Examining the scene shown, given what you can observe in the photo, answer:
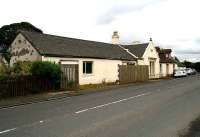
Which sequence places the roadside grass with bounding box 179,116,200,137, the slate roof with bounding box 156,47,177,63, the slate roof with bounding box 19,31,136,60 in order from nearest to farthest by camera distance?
the roadside grass with bounding box 179,116,200,137
the slate roof with bounding box 19,31,136,60
the slate roof with bounding box 156,47,177,63

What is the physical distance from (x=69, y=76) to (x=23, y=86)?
655 cm

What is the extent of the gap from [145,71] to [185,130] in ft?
112

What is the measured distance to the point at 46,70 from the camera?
79.2 ft

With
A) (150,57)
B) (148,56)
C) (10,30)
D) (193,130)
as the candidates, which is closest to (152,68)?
(150,57)

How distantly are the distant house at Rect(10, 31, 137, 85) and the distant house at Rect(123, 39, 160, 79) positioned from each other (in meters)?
6.96

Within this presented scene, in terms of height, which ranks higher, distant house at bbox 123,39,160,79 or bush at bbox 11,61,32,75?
distant house at bbox 123,39,160,79

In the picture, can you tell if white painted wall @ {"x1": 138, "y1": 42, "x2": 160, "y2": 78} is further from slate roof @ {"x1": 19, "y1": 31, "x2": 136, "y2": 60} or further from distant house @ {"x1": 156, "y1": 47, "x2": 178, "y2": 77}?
slate roof @ {"x1": 19, "y1": 31, "x2": 136, "y2": 60}

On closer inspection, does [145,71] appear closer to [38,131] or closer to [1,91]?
[1,91]

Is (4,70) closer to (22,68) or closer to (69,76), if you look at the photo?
(22,68)

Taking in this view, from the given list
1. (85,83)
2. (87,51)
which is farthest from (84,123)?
(87,51)

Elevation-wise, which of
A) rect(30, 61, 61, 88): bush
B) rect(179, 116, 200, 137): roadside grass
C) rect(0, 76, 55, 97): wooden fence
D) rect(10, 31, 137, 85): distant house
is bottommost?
rect(179, 116, 200, 137): roadside grass

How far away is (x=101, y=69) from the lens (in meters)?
35.0

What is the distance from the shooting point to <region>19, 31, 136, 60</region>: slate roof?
2866 centimetres

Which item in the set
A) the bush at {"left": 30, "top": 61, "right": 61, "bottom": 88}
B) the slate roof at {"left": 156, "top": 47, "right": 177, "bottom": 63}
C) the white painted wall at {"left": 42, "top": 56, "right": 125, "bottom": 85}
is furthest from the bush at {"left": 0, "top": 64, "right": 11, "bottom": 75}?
the slate roof at {"left": 156, "top": 47, "right": 177, "bottom": 63}
